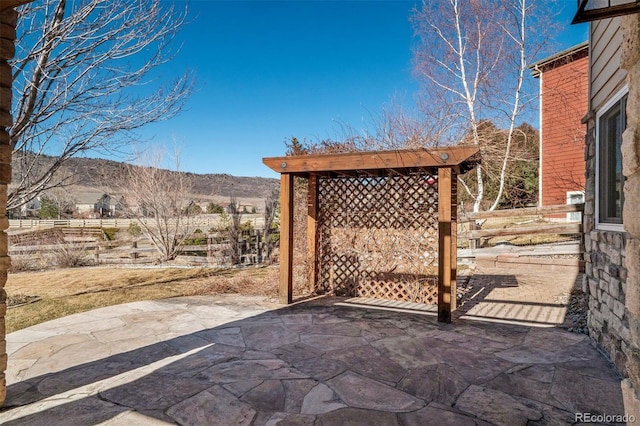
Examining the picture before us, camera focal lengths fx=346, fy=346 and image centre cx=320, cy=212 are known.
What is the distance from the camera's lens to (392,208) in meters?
5.27

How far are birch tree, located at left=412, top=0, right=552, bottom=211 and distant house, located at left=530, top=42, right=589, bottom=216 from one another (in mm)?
674

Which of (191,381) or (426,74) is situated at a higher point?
(426,74)

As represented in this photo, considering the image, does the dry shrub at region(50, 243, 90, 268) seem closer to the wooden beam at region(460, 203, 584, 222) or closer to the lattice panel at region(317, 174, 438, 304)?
the lattice panel at region(317, 174, 438, 304)

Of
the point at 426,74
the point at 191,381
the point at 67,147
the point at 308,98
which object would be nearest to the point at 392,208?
the point at 191,381

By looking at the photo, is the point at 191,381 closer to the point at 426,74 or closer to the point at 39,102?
the point at 39,102

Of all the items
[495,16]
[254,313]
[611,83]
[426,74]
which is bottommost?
[254,313]

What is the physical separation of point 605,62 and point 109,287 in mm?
7915

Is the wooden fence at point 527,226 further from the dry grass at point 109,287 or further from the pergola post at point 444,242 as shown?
the dry grass at point 109,287

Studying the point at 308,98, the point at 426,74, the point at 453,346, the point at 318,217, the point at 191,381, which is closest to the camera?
the point at 191,381

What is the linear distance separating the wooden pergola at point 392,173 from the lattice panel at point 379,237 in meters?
0.14

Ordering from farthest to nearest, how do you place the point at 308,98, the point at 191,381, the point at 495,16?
the point at 308,98, the point at 495,16, the point at 191,381

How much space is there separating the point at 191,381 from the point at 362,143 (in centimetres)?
514

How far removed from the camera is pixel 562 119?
1030 centimetres

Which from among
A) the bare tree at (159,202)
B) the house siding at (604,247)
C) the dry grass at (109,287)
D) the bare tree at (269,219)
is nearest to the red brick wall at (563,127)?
the house siding at (604,247)
